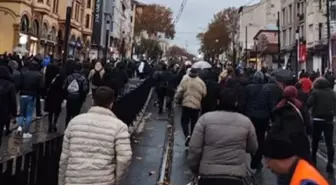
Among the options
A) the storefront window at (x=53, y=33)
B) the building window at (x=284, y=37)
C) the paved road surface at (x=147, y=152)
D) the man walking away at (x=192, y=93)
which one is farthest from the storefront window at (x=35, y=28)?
the man walking away at (x=192, y=93)

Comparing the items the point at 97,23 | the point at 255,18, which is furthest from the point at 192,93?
the point at 255,18

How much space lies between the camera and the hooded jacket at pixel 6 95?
9.81 meters

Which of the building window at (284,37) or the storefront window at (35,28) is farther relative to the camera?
the building window at (284,37)

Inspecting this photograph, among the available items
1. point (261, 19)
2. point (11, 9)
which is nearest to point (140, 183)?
point (11, 9)

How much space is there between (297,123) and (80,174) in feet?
12.5

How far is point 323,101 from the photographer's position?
10383 mm

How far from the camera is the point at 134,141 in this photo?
45.8 feet

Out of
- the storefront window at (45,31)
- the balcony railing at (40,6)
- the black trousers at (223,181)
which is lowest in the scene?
the black trousers at (223,181)

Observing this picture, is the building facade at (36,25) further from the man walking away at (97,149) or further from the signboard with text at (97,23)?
the man walking away at (97,149)

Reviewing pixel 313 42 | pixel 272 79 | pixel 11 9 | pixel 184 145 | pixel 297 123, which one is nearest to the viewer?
pixel 297 123

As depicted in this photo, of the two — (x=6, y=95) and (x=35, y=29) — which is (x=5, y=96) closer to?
(x=6, y=95)

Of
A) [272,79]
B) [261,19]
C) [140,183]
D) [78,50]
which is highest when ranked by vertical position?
[261,19]

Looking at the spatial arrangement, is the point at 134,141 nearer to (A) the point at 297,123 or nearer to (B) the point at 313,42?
(A) the point at 297,123

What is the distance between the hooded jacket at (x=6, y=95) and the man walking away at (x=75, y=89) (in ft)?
11.3
